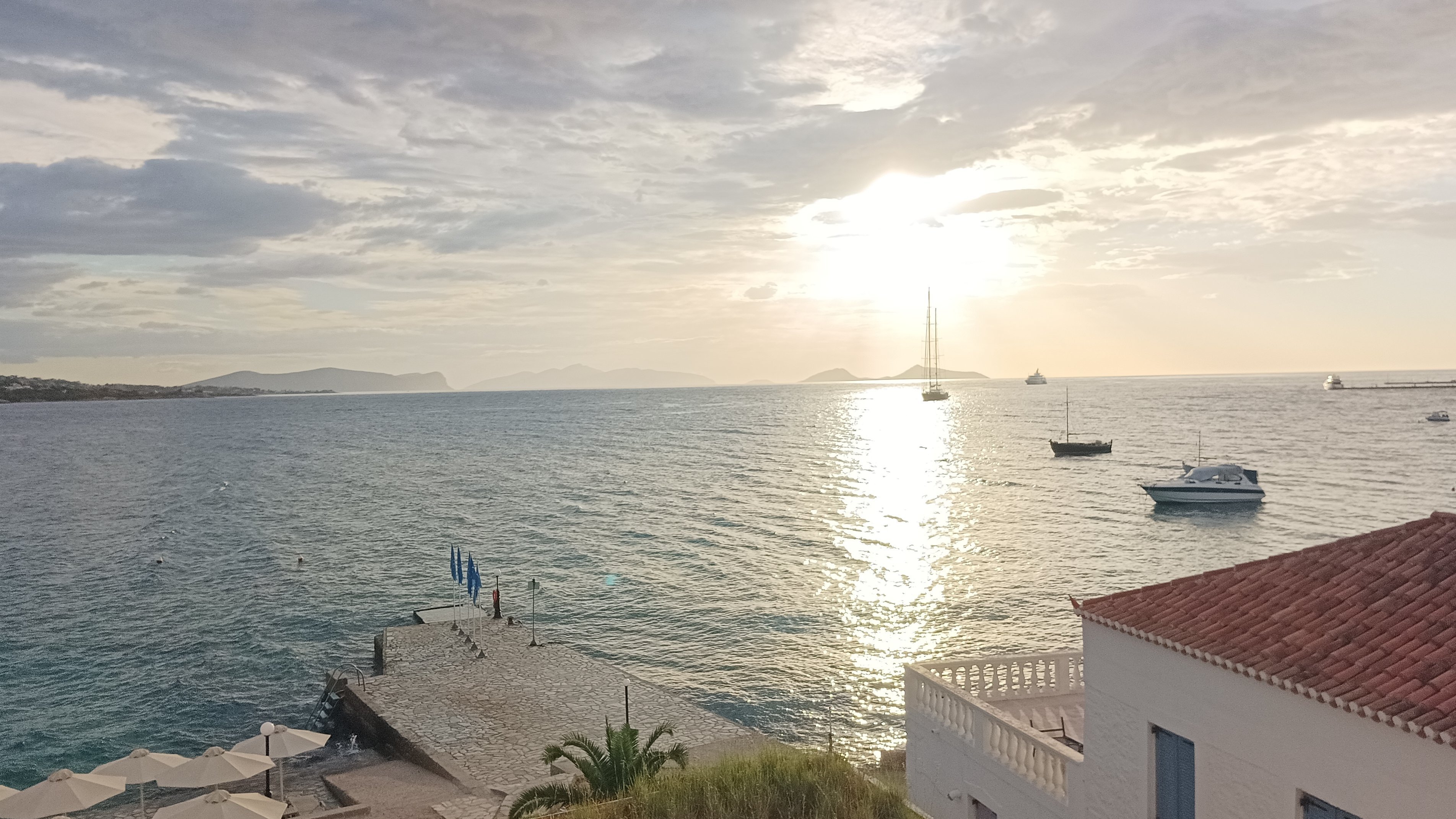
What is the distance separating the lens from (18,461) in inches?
4550

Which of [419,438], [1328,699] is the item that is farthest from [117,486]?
[1328,699]

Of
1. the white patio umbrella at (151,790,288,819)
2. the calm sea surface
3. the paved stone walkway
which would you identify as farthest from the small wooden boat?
the white patio umbrella at (151,790,288,819)

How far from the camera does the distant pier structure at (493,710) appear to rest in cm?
2159

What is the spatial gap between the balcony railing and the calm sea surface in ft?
36.4

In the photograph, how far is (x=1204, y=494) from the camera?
199 feet

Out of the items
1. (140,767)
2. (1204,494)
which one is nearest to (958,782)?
(140,767)

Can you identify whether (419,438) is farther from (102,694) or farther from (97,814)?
(97,814)

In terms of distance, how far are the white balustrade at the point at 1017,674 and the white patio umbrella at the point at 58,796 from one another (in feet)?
50.1

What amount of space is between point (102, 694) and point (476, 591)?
41.5 feet

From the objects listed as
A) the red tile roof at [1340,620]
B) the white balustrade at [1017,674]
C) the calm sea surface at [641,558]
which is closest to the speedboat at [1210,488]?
the calm sea surface at [641,558]

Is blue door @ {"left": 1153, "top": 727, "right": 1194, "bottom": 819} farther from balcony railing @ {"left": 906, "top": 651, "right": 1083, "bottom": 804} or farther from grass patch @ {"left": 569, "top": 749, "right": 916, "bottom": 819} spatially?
grass patch @ {"left": 569, "top": 749, "right": 916, "bottom": 819}

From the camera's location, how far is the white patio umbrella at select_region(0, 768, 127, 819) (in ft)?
51.5

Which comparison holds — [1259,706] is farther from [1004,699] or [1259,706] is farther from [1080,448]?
[1080,448]

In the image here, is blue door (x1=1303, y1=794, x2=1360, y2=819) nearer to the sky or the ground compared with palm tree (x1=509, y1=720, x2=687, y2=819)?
nearer to the sky
